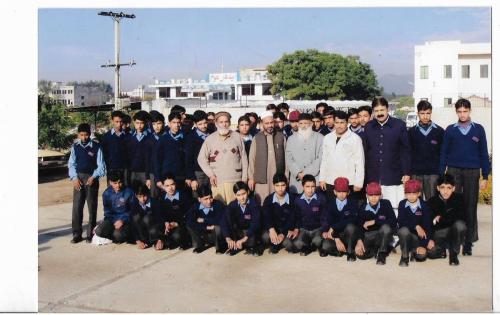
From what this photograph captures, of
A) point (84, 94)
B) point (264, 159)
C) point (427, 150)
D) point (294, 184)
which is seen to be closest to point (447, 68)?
point (427, 150)

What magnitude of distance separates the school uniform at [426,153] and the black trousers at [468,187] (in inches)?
9.0

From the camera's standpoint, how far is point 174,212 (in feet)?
20.4

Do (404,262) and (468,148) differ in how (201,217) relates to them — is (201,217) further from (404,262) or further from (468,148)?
(468,148)

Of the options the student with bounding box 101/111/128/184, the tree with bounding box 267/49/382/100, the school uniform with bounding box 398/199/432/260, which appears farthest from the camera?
the tree with bounding box 267/49/382/100

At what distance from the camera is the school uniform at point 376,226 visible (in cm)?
544

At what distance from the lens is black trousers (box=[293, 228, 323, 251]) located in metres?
5.71

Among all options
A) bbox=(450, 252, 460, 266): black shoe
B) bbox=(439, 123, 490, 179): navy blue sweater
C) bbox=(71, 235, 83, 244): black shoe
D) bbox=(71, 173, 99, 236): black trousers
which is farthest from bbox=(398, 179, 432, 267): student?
bbox=(71, 235, 83, 244): black shoe

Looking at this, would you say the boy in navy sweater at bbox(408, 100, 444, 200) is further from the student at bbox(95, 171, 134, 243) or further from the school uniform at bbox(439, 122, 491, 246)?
the student at bbox(95, 171, 134, 243)

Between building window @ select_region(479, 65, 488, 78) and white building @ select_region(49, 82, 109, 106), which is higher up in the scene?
white building @ select_region(49, 82, 109, 106)

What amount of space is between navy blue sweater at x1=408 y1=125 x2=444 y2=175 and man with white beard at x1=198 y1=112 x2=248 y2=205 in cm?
187

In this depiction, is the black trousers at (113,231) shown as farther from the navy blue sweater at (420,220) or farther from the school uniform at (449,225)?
the school uniform at (449,225)

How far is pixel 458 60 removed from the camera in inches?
1186
